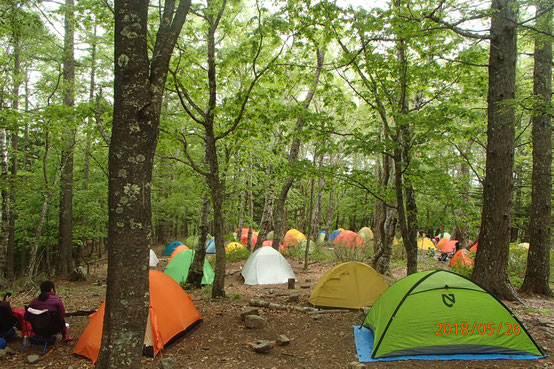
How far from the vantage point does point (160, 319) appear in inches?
208

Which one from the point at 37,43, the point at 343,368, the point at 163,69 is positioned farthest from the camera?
the point at 37,43

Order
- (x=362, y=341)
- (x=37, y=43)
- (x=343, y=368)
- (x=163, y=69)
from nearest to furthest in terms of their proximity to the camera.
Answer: (x=163, y=69)
(x=343, y=368)
(x=362, y=341)
(x=37, y=43)

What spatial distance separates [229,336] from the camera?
17.9ft

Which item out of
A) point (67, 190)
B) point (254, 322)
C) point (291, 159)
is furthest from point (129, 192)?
point (67, 190)

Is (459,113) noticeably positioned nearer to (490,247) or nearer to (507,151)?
(507,151)

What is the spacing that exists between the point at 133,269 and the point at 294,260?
43.7ft

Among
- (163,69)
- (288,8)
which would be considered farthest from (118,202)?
(288,8)

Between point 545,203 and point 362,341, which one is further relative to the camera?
point 545,203

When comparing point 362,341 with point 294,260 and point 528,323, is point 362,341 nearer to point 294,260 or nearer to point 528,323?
point 528,323

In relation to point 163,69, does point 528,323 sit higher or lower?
lower

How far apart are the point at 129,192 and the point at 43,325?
3.71 metres

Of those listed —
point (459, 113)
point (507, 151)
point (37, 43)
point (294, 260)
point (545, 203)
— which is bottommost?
point (294, 260)

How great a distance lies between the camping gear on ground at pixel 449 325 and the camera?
179 inches

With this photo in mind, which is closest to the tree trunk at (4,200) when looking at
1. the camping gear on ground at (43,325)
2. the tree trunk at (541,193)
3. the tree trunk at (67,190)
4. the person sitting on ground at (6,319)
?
the tree trunk at (67,190)
